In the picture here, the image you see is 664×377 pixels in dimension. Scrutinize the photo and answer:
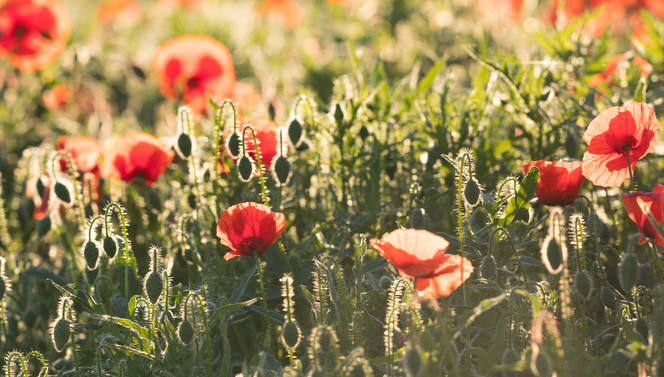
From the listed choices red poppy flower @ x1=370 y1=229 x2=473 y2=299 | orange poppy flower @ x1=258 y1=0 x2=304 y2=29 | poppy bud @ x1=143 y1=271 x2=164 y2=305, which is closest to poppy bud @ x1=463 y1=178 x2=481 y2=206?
red poppy flower @ x1=370 y1=229 x2=473 y2=299

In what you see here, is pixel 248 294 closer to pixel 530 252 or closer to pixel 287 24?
pixel 530 252

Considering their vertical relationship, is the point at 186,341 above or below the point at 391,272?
below

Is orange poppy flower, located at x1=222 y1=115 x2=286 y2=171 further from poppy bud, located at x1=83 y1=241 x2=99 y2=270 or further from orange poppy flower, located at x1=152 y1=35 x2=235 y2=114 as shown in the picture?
orange poppy flower, located at x1=152 y1=35 x2=235 y2=114

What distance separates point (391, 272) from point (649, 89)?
129 cm

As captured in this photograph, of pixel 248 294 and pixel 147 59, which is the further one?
pixel 147 59

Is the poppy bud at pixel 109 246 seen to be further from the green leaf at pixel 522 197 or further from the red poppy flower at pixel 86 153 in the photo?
the green leaf at pixel 522 197

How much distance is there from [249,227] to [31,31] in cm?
242

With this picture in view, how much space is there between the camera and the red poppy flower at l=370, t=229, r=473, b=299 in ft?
4.55

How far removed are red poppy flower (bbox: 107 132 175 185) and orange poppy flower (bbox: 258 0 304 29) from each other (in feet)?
10.6

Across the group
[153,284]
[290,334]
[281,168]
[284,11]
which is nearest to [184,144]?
[281,168]

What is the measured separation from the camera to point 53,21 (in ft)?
11.4

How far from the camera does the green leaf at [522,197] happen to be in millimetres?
1644

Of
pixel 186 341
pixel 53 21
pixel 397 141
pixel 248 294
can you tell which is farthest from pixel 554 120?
pixel 53 21

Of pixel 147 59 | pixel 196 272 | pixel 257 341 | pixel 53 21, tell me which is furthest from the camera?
pixel 147 59
